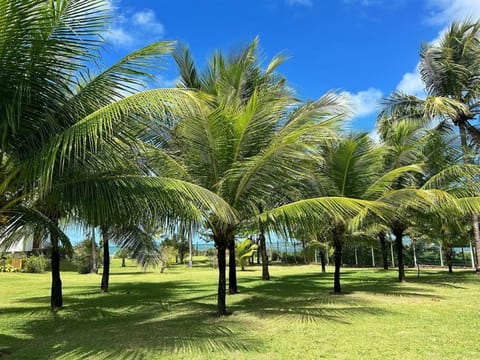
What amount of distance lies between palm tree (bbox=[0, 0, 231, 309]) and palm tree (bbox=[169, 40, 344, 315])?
181cm

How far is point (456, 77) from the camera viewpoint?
17.7 meters

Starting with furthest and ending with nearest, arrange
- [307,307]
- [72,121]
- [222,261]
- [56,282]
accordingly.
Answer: [56,282], [307,307], [222,261], [72,121]

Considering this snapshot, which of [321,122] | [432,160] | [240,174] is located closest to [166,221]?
[240,174]

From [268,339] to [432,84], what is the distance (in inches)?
629

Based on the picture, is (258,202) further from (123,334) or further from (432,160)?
(432,160)

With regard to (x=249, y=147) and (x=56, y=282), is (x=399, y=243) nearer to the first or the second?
(x=249, y=147)

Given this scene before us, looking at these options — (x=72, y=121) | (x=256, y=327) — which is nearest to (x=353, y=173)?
(x=256, y=327)

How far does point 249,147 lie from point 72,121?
3800 millimetres

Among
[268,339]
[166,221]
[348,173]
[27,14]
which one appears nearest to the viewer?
[27,14]

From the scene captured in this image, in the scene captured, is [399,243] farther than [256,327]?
Yes

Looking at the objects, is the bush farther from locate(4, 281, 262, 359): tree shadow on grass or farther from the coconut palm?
the coconut palm

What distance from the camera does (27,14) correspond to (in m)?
5.02

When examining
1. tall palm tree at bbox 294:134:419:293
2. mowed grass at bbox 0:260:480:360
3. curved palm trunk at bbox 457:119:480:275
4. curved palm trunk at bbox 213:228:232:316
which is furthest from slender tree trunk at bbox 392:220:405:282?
curved palm trunk at bbox 213:228:232:316

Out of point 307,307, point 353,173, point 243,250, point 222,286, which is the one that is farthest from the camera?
point 243,250
